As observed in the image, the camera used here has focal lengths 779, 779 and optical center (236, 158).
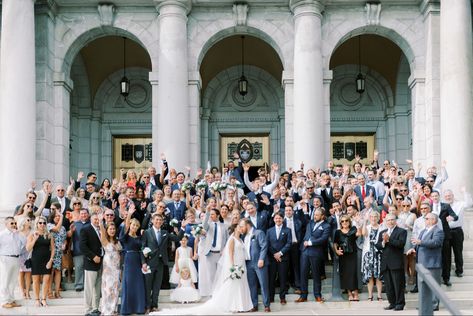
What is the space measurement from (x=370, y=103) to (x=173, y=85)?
8746 millimetres

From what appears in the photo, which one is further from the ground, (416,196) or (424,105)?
(424,105)

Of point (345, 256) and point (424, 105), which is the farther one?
point (424, 105)

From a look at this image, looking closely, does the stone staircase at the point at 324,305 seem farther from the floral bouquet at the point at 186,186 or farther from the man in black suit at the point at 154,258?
the floral bouquet at the point at 186,186

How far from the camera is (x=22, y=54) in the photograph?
20.9 metres

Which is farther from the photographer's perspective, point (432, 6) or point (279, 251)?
point (432, 6)

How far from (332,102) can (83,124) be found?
879 centimetres

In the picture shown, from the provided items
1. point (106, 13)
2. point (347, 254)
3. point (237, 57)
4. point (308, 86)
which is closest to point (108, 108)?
point (237, 57)

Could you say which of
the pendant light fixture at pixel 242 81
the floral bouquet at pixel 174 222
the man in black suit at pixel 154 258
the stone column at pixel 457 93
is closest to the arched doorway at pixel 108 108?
the pendant light fixture at pixel 242 81

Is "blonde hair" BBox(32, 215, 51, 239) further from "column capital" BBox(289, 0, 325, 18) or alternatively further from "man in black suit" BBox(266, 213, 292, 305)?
"column capital" BBox(289, 0, 325, 18)

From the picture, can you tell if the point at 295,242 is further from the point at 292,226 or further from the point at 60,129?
the point at 60,129

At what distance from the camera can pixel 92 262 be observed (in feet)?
48.5

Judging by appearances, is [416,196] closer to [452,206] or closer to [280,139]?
[452,206]

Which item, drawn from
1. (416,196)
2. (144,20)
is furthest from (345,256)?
(144,20)

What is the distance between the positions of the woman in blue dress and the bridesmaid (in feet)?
0.49
